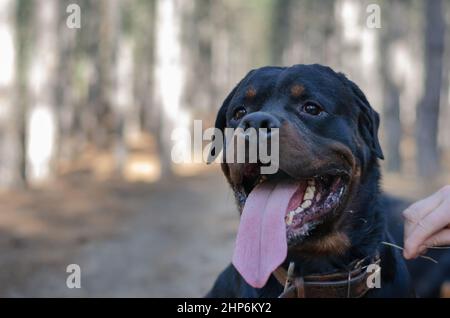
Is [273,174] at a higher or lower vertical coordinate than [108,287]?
higher

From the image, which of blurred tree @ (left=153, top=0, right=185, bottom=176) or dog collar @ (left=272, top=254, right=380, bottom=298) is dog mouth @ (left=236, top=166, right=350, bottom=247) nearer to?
dog collar @ (left=272, top=254, right=380, bottom=298)

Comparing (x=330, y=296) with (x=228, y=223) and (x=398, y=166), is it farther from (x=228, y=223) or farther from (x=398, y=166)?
(x=398, y=166)

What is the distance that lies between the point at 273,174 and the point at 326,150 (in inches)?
13.5

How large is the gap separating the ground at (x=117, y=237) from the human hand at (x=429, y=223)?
265 centimetres

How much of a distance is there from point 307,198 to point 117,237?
6.04m

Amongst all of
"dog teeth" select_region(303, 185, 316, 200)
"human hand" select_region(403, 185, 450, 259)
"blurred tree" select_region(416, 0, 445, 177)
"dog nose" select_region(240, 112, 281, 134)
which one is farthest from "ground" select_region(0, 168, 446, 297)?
"dog nose" select_region(240, 112, 281, 134)

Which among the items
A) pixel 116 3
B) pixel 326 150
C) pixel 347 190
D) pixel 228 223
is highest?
pixel 116 3

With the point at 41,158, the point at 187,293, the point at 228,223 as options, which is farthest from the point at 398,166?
the point at 187,293

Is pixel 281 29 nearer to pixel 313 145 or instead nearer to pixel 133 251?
pixel 133 251

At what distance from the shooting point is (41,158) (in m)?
15.7

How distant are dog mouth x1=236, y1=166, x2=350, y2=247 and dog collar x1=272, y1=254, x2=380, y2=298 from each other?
0.25m

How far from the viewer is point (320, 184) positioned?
12.6ft

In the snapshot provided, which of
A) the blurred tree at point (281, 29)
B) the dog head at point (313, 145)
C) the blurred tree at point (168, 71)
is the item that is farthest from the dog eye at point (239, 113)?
the blurred tree at point (281, 29)

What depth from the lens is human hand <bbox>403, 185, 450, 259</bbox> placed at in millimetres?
3562
